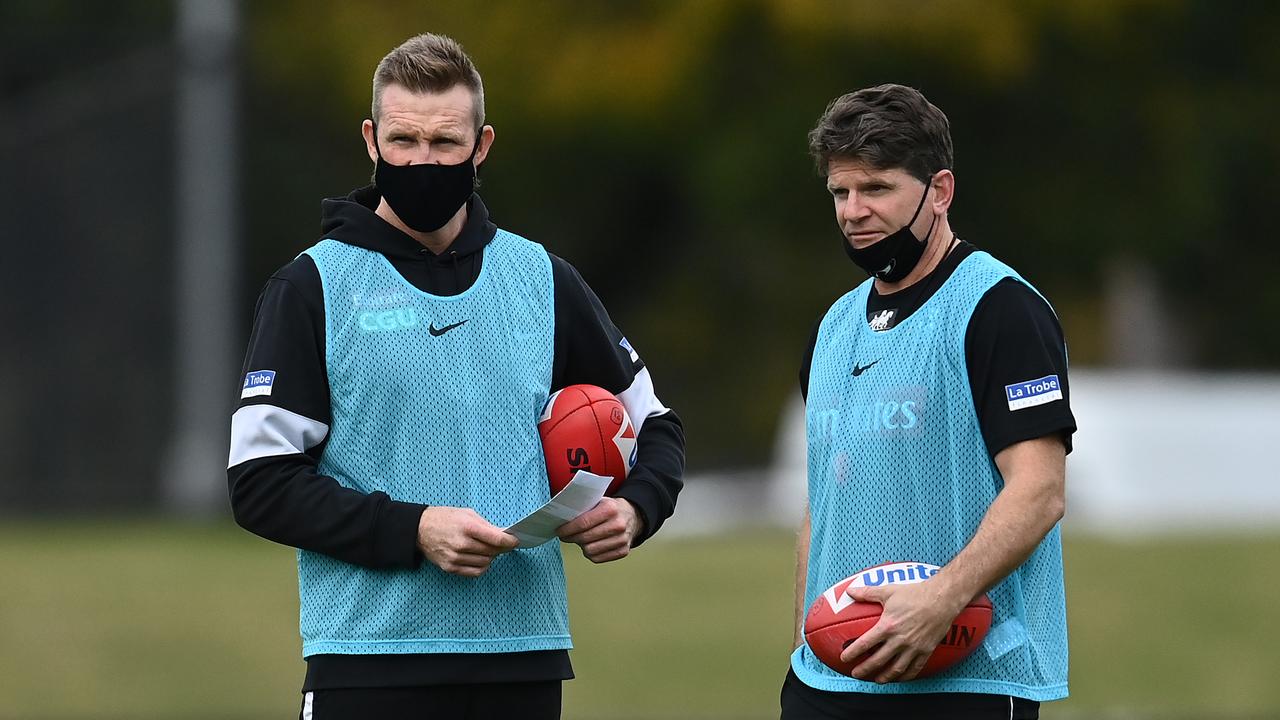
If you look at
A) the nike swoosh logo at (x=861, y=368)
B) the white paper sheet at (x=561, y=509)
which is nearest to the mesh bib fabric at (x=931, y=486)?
the nike swoosh logo at (x=861, y=368)

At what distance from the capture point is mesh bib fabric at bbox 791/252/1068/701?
451 centimetres

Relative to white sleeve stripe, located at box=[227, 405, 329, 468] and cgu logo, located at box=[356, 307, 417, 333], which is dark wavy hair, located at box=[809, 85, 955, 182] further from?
white sleeve stripe, located at box=[227, 405, 329, 468]

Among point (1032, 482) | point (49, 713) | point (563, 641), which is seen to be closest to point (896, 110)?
point (1032, 482)

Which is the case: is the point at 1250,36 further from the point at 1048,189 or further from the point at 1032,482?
the point at 1032,482

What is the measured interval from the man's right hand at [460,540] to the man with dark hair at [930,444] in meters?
0.83

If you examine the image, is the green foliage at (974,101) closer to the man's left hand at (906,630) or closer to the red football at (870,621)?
the red football at (870,621)

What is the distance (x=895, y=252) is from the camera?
467cm

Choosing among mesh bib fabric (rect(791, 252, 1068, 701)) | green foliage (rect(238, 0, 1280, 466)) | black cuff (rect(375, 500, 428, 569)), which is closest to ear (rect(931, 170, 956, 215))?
mesh bib fabric (rect(791, 252, 1068, 701))

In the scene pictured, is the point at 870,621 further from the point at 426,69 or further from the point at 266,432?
the point at 426,69

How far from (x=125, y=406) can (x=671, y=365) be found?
11358 mm

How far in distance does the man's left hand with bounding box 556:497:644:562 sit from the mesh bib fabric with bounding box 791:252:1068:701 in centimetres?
50

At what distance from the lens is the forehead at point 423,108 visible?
181 inches

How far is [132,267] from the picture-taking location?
70.6 feet

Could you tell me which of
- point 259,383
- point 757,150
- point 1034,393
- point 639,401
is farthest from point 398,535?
point 757,150
